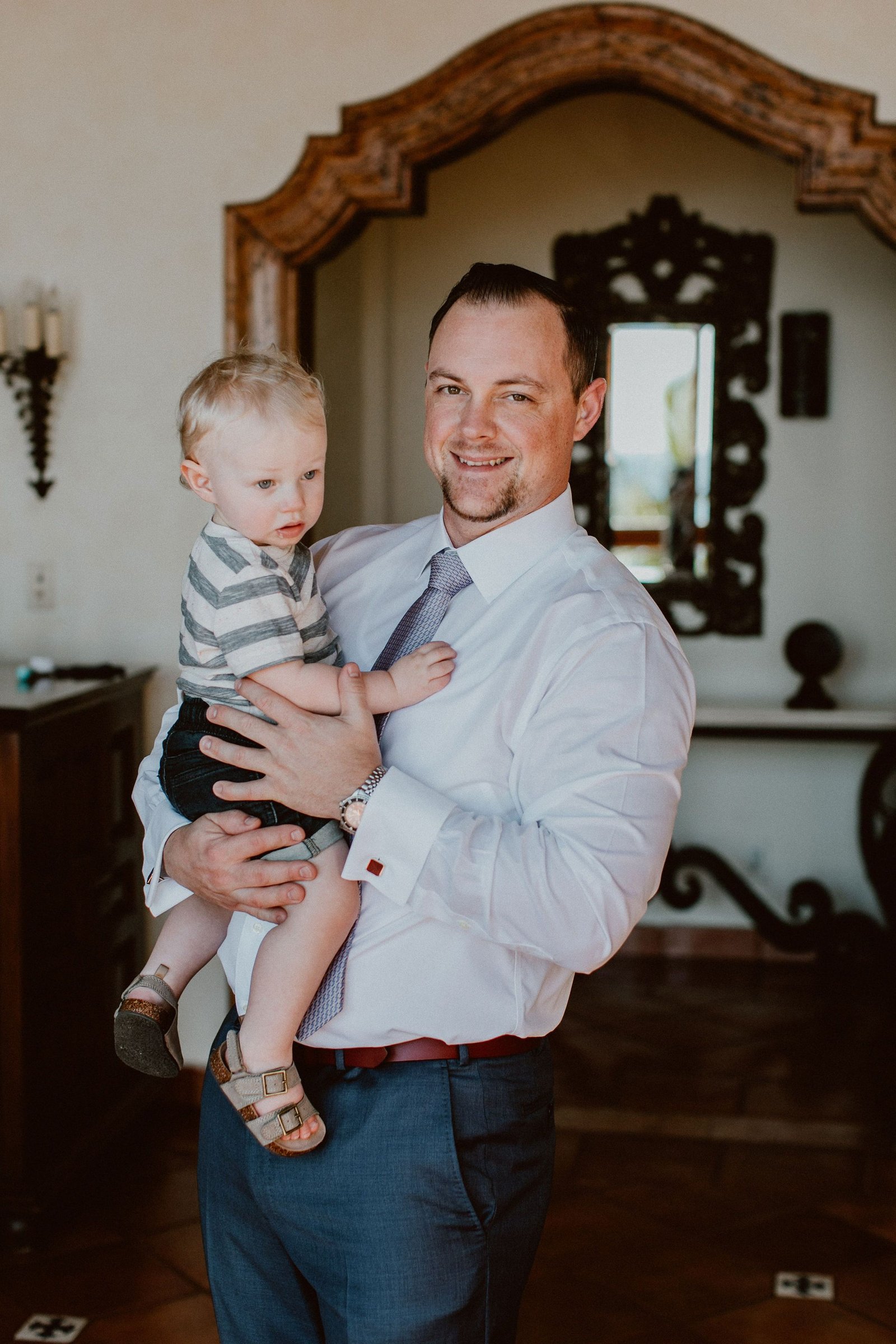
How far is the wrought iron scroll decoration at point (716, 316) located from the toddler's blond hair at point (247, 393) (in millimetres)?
3322

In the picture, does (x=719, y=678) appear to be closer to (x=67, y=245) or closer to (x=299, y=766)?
(x=67, y=245)

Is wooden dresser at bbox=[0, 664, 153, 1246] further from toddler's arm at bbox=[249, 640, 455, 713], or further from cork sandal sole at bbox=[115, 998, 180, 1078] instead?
toddler's arm at bbox=[249, 640, 455, 713]

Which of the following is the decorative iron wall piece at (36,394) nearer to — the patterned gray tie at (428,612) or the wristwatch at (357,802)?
the patterned gray tie at (428,612)

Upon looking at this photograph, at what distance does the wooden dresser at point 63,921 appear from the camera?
277 cm

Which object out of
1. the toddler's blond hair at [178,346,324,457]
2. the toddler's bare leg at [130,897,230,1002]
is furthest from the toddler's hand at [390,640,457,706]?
the toddler's bare leg at [130,897,230,1002]

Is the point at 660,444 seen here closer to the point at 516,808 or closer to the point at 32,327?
the point at 32,327

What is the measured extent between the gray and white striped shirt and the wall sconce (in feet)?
6.45

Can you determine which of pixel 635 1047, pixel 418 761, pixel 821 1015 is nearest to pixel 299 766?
pixel 418 761

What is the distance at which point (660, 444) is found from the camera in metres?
4.91

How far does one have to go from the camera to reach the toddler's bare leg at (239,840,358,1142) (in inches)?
54.6

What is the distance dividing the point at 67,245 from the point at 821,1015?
11.1 ft

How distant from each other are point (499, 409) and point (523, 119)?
6.58ft

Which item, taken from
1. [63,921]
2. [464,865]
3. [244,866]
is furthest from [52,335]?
[464,865]

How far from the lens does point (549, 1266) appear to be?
275 cm
